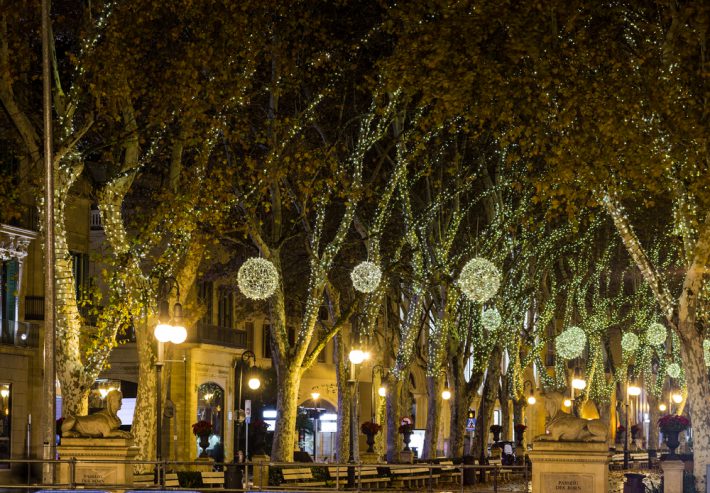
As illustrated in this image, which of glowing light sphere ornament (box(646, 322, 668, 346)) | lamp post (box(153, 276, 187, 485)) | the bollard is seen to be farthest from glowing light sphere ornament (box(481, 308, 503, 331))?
glowing light sphere ornament (box(646, 322, 668, 346))

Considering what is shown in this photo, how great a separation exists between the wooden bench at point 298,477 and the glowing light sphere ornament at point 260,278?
4382 millimetres

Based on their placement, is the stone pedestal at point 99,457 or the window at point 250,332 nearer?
the stone pedestal at point 99,457

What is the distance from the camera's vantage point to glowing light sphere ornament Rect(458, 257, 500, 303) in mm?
41000

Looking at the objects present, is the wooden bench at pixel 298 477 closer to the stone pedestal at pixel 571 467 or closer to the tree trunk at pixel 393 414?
the tree trunk at pixel 393 414

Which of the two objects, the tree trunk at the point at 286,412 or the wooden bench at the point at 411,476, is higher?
the tree trunk at the point at 286,412

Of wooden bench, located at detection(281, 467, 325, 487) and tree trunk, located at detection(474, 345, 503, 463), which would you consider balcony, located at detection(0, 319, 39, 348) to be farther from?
tree trunk, located at detection(474, 345, 503, 463)

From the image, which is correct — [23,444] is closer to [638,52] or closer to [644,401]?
[638,52]

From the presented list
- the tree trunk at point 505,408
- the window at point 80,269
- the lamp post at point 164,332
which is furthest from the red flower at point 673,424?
the window at point 80,269

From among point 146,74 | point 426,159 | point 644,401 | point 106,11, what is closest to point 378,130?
point 426,159

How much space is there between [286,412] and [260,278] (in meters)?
3.75

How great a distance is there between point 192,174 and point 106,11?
567cm

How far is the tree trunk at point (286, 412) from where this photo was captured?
3475 centimetres

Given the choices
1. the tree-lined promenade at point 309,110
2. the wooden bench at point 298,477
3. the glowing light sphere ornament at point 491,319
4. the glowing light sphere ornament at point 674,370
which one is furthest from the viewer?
the glowing light sphere ornament at point 674,370

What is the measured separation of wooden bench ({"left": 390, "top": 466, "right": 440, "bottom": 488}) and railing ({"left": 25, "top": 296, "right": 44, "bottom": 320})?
12045 millimetres
